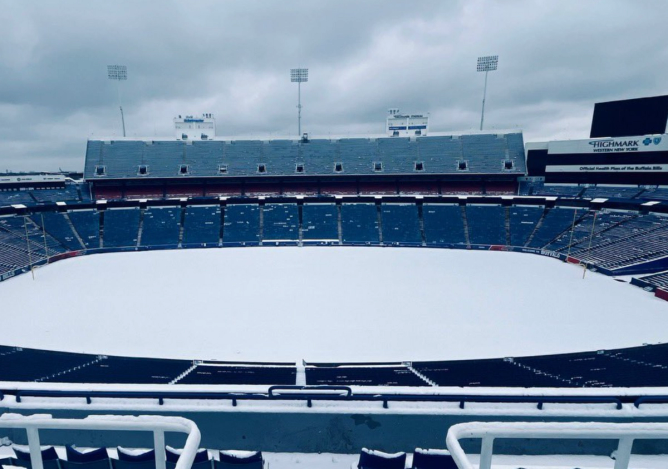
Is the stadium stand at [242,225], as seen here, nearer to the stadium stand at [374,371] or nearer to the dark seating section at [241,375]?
the stadium stand at [374,371]

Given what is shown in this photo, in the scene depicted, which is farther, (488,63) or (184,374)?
(488,63)

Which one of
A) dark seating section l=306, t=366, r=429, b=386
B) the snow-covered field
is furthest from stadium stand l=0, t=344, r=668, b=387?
the snow-covered field

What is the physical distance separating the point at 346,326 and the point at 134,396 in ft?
43.1

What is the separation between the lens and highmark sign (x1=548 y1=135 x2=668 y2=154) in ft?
121

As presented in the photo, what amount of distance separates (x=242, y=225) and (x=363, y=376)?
3380cm

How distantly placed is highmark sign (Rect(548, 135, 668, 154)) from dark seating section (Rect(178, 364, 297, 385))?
4651cm

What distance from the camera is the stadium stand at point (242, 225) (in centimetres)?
4059

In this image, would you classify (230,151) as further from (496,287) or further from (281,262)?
(496,287)

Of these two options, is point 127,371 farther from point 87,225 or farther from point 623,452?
point 87,225

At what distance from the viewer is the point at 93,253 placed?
36.7 metres

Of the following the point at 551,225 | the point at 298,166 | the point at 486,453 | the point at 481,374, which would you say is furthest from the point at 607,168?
the point at 486,453

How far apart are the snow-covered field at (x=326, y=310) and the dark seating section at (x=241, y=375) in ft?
5.11

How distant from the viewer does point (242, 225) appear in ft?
141

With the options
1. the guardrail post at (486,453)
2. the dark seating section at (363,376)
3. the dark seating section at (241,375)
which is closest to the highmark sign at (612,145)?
the dark seating section at (363,376)
